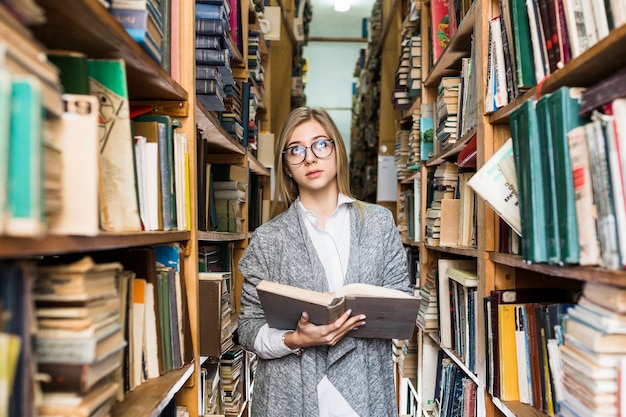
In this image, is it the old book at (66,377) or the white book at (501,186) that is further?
the white book at (501,186)

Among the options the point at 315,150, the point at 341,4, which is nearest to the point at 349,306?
the point at 315,150

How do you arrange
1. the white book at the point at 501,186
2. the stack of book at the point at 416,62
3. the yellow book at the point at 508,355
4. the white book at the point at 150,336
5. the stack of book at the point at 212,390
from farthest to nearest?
the stack of book at the point at 416,62, the stack of book at the point at 212,390, the yellow book at the point at 508,355, the white book at the point at 501,186, the white book at the point at 150,336

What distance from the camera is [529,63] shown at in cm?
130

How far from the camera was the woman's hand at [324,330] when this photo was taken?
140cm

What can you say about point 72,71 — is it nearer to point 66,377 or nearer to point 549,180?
point 66,377

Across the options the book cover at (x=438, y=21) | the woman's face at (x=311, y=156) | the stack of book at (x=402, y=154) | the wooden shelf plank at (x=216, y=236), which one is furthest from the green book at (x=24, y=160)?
the stack of book at (x=402, y=154)

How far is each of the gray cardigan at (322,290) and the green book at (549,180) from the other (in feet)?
2.20

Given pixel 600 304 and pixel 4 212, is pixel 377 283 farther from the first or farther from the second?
pixel 4 212

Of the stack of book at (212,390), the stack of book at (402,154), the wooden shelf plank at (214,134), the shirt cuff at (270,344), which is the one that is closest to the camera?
the shirt cuff at (270,344)

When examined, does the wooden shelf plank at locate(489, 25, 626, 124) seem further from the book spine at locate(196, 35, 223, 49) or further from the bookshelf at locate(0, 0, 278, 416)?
the book spine at locate(196, 35, 223, 49)

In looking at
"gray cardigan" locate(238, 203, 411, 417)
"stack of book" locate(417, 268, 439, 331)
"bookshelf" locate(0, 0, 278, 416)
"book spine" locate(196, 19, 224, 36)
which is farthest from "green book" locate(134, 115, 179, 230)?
"stack of book" locate(417, 268, 439, 331)

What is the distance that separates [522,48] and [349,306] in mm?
845

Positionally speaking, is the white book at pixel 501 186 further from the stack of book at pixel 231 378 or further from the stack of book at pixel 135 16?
the stack of book at pixel 231 378

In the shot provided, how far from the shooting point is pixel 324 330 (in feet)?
4.58
